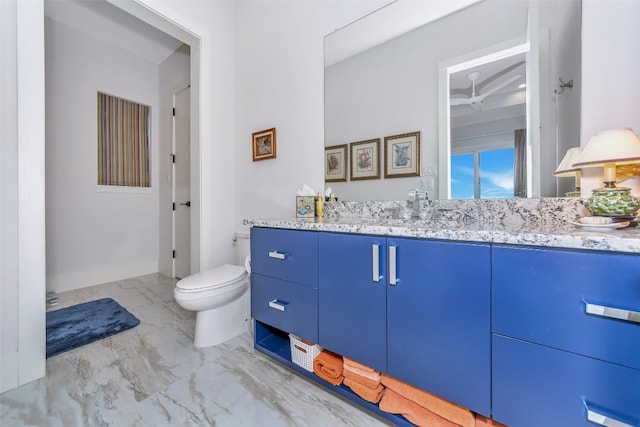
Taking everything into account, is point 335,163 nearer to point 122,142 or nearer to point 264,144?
point 264,144

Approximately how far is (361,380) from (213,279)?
1090 mm

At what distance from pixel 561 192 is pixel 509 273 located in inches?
25.1

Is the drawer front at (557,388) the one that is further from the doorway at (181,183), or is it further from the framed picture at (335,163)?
the doorway at (181,183)

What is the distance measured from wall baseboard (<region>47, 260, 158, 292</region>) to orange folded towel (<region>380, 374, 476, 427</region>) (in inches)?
134

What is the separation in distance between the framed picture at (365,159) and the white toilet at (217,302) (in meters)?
1.03

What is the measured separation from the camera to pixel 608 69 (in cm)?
99

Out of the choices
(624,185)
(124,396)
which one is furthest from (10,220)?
(624,185)

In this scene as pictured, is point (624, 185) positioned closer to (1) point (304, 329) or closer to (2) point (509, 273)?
(2) point (509, 273)

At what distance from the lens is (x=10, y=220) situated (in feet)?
4.37

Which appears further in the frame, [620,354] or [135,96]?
[135,96]

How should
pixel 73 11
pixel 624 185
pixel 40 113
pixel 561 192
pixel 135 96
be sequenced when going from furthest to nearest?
pixel 135 96
pixel 73 11
pixel 40 113
pixel 561 192
pixel 624 185

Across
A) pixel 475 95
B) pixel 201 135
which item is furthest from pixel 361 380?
pixel 201 135

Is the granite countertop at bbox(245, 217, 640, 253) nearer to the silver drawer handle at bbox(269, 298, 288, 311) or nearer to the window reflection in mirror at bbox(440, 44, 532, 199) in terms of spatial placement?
the window reflection in mirror at bbox(440, 44, 532, 199)

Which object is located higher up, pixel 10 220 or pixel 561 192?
pixel 561 192
